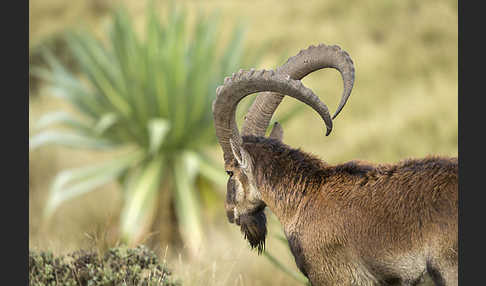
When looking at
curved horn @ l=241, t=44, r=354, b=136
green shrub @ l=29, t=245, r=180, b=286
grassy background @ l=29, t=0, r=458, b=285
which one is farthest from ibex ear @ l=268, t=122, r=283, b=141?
grassy background @ l=29, t=0, r=458, b=285

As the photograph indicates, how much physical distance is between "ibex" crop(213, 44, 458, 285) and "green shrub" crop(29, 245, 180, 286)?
3.30ft

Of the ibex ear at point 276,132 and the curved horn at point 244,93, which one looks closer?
the curved horn at point 244,93

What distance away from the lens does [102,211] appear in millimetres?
11539

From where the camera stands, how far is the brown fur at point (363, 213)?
3113 millimetres

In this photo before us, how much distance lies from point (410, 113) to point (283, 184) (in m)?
14.5

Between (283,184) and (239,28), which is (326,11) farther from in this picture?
(283,184)

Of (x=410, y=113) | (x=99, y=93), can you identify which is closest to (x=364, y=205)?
(x=99, y=93)

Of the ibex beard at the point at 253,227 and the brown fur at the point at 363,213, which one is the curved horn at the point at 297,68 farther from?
the ibex beard at the point at 253,227

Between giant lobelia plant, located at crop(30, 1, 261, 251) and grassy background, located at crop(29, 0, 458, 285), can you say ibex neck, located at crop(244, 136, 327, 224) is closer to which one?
grassy background, located at crop(29, 0, 458, 285)

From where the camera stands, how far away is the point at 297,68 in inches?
161

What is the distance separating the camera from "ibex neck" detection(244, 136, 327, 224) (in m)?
3.74

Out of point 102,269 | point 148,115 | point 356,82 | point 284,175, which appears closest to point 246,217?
point 284,175

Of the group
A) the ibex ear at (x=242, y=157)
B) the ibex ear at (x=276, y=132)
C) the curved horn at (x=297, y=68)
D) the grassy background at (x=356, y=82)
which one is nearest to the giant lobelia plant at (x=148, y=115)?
the grassy background at (x=356, y=82)

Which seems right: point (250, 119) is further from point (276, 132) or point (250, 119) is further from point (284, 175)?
point (284, 175)
